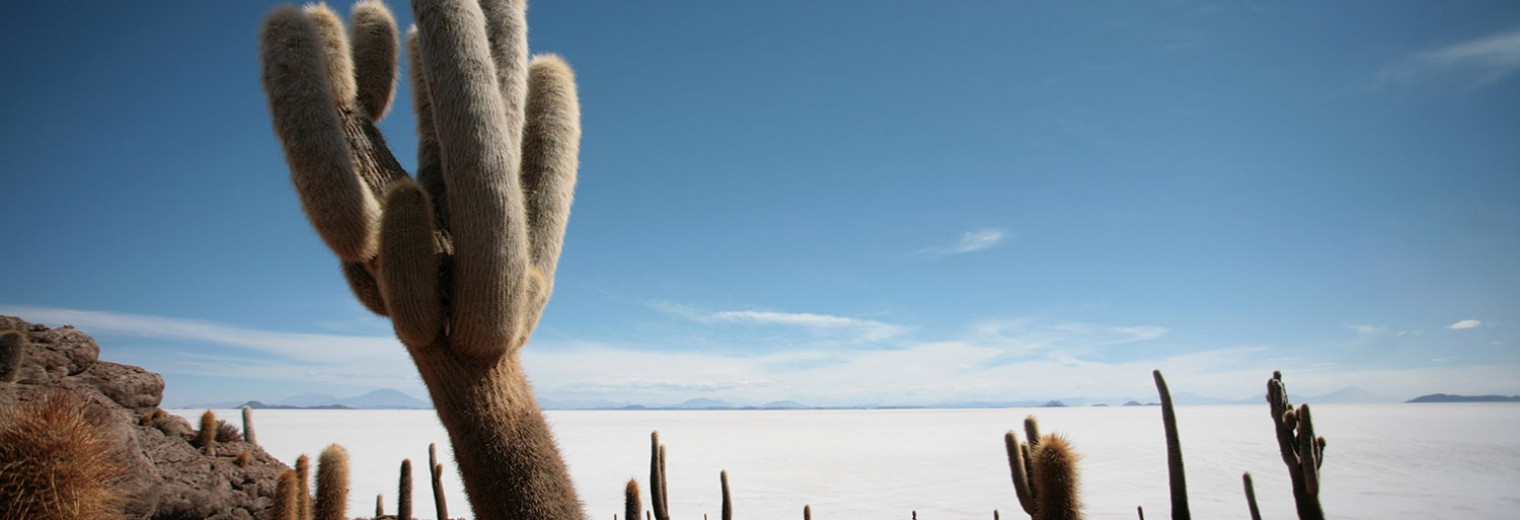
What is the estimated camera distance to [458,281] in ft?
11.1

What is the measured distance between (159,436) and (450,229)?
25.2ft

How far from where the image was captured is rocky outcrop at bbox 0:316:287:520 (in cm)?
789

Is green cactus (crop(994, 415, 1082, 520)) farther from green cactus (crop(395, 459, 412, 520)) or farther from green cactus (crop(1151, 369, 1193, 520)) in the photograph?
green cactus (crop(395, 459, 412, 520))

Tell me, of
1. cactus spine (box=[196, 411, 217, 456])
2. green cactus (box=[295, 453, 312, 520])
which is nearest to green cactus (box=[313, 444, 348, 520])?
green cactus (box=[295, 453, 312, 520])

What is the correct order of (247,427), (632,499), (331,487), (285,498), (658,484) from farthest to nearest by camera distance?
(247,427), (658,484), (632,499), (331,487), (285,498)

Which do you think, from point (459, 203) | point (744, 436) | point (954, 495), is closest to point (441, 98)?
point (459, 203)

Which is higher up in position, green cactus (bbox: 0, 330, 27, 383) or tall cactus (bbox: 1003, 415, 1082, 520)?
green cactus (bbox: 0, 330, 27, 383)

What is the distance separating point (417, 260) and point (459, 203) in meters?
0.31

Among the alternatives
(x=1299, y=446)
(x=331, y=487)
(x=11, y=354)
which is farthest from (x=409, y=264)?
(x=11, y=354)

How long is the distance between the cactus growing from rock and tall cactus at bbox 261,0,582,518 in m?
1.53

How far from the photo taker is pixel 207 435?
29.4 ft

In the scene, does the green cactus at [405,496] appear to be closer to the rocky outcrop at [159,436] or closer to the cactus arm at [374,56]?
the rocky outcrop at [159,436]

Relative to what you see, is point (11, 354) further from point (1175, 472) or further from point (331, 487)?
point (1175, 472)

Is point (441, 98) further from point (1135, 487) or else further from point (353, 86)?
point (1135, 487)
